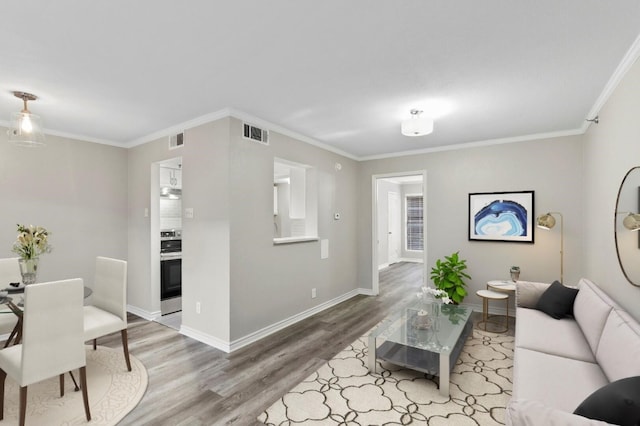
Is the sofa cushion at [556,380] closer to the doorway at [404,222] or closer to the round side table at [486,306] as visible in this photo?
the round side table at [486,306]

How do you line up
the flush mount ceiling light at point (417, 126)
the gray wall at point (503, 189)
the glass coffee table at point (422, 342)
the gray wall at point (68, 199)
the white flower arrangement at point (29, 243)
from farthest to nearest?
the gray wall at point (503, 189) → the gray wall at point (68, 199) → the flush mount ceiling light at point (417, 126) → the white flower arrangement at point (29, 243) → the glass coffee table at point (422, 342)

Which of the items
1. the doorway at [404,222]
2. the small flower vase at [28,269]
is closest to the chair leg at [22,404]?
the small flower vase at [28,269]

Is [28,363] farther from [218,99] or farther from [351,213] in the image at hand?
[351,213]

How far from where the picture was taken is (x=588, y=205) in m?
3.62

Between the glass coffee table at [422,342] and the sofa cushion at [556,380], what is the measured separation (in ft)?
1.84

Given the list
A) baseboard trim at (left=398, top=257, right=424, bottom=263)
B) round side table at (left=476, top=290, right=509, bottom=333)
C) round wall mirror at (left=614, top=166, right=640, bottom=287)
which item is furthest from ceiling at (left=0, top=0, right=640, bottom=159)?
baseboard trim at (left=398, top=257, right=424, bottom=263)

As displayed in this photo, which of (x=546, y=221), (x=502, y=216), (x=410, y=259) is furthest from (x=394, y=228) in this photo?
(x=546, y=221)

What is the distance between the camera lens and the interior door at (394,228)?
9102 millimetres

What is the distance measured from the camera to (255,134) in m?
3.55

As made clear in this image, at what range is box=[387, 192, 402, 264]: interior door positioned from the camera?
910cm

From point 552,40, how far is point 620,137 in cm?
122

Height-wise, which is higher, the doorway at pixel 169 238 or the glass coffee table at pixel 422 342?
the doorway at pixel 169 238

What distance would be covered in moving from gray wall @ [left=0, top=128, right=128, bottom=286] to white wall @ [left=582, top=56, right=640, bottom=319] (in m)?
5.78

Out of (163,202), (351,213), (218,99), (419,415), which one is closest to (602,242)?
(419,415)
